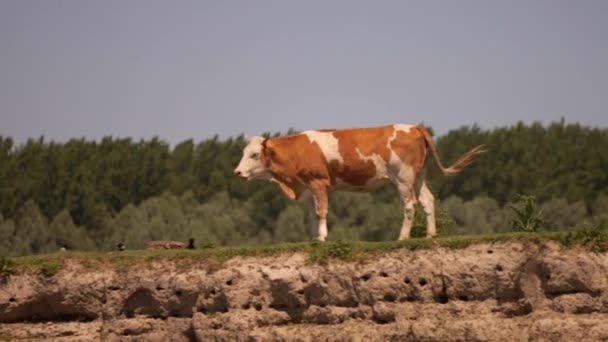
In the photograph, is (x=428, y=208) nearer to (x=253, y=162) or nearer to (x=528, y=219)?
(x=528, y=219)

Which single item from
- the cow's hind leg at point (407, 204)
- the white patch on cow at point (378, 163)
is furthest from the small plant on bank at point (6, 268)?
the cow's hind leg at point (407, 204)

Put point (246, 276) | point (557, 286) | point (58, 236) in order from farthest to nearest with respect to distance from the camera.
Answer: point (58, 236) → point (246, 276) → point (557, 286)

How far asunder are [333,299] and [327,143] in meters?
3.42

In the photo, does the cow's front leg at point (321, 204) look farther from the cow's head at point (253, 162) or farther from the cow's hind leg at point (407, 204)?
the cow's hind leg at point (407, 204)

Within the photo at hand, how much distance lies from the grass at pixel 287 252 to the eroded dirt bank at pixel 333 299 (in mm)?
133

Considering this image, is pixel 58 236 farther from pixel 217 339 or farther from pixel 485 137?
pixel 217 339

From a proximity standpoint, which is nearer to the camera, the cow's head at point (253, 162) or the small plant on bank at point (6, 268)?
the cow's head at point (253, 162)

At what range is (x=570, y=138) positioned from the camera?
6019 cm

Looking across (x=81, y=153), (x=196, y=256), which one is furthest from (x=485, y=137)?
(x=196, y=256)

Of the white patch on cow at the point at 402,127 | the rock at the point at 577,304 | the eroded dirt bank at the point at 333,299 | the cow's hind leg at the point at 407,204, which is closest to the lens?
the rock at the point at 577,304

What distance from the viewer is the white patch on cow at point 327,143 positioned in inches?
1199

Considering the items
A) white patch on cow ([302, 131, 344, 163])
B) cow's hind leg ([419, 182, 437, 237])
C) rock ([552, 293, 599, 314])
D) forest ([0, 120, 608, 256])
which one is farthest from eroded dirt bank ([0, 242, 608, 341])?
forest ([0, 120, 608, 256])

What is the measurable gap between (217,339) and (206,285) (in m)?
1.10

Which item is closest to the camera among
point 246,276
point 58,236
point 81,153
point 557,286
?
point 557,286
